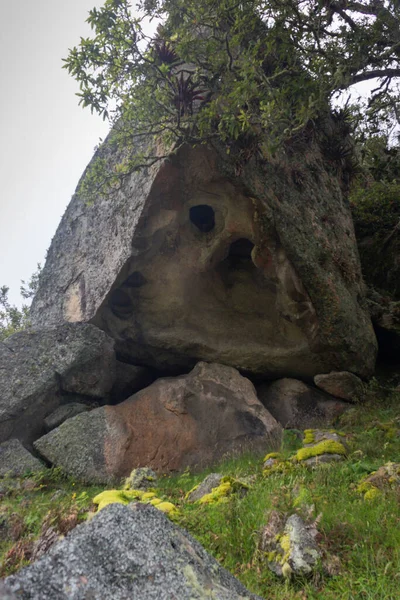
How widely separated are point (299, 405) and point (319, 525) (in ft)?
24.5

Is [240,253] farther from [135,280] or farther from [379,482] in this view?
[379,482]

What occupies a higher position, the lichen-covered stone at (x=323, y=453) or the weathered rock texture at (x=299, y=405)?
the lichen-covered stone at (x=323, y=453)

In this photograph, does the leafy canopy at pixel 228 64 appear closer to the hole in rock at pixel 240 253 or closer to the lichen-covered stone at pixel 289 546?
the hole in rock at pixel 240 253

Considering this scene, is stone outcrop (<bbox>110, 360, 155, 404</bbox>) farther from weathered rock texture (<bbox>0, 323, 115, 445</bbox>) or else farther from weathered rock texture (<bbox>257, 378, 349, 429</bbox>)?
weathered rock texture (<bbox>257, 378, 349, 429</bbox>)

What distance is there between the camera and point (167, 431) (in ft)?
32.1

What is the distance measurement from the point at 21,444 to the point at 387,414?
25.0 feet

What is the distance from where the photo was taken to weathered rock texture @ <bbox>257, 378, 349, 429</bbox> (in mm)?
10844

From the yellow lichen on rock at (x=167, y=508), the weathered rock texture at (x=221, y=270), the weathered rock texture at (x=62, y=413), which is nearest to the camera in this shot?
the yellow lichen on rock at (x=167, y=508)

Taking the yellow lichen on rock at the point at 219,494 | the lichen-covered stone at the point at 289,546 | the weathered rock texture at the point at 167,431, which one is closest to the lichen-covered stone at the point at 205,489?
the yellow lichen on rock at the point at 219,494

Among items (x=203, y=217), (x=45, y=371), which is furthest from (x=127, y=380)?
(x=203, y=217)

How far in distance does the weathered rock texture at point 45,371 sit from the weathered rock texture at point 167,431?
0.76 m

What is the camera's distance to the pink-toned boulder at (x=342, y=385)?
11117mm

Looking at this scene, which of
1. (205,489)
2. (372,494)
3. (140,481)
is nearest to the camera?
(372,494)

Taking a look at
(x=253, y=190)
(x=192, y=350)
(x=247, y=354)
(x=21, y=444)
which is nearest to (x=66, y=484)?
(x=21, y=444)
